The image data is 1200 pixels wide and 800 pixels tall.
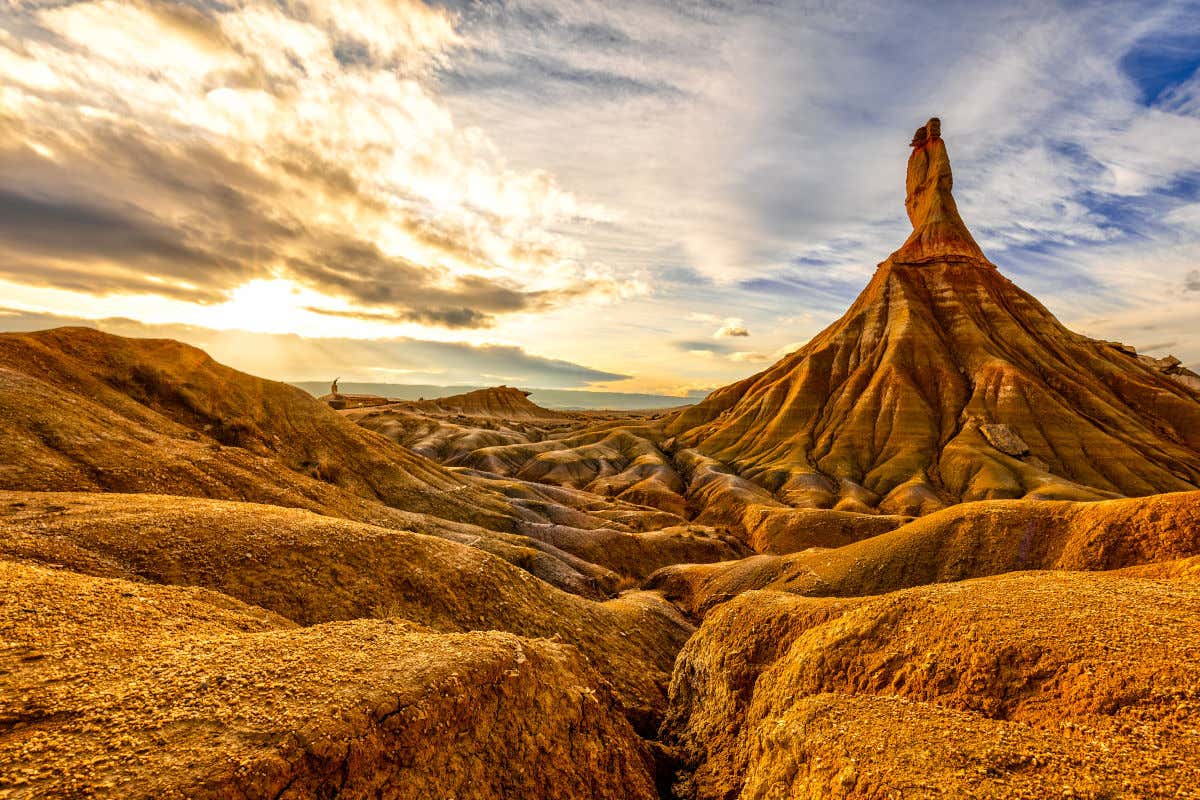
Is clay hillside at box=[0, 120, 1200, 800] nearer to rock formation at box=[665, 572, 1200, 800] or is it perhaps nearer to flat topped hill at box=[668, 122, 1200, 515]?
rock formation at box=[665, 572, 1200, 800]

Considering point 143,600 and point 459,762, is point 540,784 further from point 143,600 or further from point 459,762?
point 143,600

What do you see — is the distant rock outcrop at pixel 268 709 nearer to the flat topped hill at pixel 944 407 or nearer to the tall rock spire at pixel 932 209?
the flat topped hill at pixel 944 407

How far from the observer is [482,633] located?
49.2 ft

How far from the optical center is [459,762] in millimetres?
11070

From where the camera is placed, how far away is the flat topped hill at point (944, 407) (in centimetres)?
7884

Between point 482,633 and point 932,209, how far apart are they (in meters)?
162

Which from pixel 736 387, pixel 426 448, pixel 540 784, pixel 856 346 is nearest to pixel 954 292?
pixel 856 346

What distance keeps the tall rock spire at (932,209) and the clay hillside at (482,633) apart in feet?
343

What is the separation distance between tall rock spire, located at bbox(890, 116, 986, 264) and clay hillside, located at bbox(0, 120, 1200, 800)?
104430mm

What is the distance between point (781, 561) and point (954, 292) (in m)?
112

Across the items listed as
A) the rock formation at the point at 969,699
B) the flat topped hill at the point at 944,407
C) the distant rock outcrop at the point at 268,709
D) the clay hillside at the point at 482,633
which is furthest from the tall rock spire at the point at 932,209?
the distant rock outcrop at the point at 268,709

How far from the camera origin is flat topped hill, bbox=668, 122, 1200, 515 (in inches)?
3104

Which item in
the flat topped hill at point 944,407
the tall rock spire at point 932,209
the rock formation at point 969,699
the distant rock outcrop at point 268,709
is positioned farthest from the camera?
the tall rock spire at point 932,209

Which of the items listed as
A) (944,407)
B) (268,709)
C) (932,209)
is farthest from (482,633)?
(932,209)
